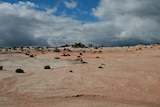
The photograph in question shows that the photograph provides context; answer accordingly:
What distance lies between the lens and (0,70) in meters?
38.5

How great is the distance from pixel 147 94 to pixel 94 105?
29.9ft

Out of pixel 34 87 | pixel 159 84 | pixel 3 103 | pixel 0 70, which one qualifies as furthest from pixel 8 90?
pixel 159 84

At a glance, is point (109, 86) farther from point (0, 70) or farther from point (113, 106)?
point (0, 70)

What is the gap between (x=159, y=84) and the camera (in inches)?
1334

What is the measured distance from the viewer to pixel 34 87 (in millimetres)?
28719

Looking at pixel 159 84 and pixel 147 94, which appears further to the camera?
pixel 159 84

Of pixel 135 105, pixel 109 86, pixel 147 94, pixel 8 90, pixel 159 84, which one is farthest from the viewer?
pixel 159 84

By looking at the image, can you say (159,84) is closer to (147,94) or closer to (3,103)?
(147,94)

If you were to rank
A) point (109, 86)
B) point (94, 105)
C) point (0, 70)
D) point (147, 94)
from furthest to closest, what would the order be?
point (0, 70) < point (109, 86) < point (147, 94) < point (94, 105)

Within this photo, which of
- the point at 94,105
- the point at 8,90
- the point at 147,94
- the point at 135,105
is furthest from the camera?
the point at 147,94

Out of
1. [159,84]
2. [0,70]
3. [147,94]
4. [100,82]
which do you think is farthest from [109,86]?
[0,70]

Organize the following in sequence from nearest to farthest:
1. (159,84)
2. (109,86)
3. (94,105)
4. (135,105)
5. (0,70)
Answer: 1. (94,105)
2. (135,105)
3. (109,86)
4. (159,84)
5. (0,70)

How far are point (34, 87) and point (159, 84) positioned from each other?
43.1 feet

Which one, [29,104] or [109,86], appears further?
[109,86]
